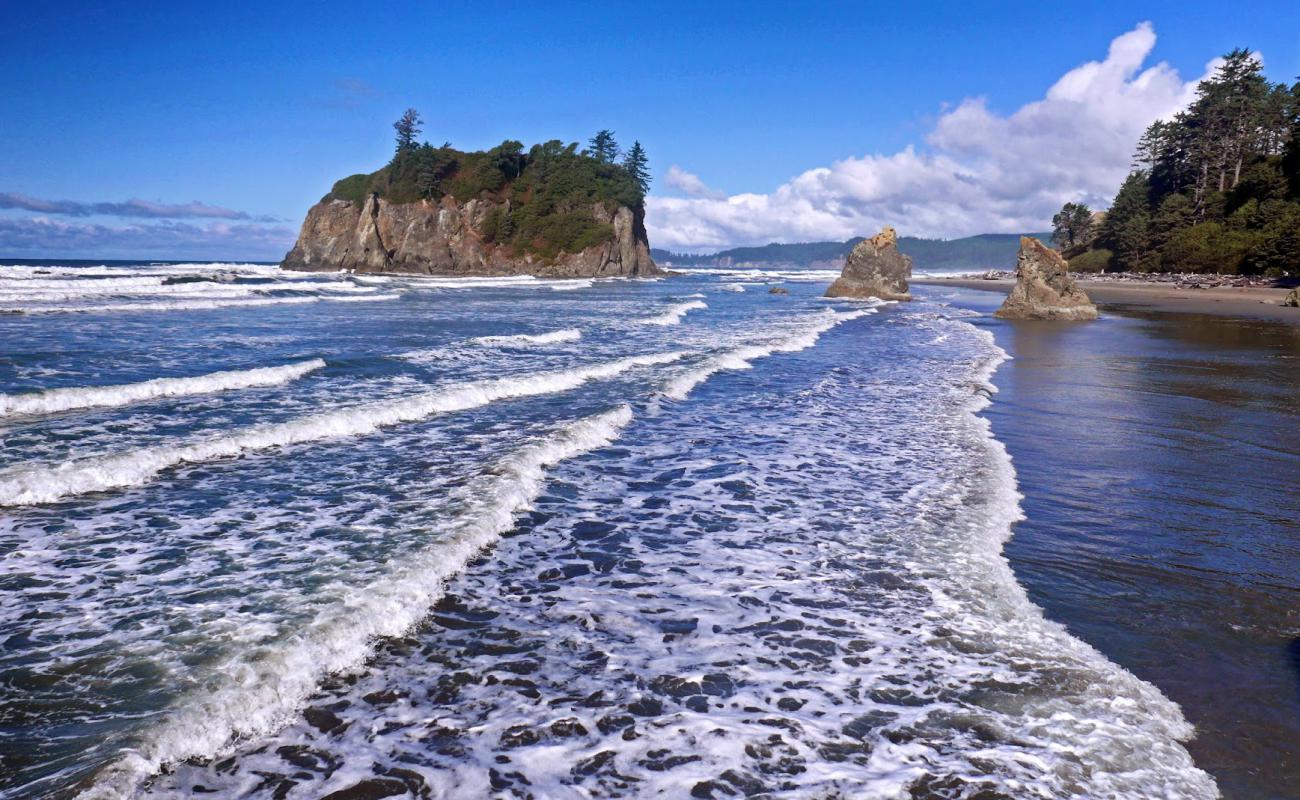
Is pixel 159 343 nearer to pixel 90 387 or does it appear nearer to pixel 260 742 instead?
pixel 90 387

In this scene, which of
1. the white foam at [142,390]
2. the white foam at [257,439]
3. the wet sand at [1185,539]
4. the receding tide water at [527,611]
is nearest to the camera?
the receding tide water at [527,611]

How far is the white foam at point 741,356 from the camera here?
15.0 metres

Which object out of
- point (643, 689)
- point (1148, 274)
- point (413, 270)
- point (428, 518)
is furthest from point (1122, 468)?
point (413, 270)

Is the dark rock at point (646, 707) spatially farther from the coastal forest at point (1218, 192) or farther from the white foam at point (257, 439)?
the coastal forest at point (1218, 192)

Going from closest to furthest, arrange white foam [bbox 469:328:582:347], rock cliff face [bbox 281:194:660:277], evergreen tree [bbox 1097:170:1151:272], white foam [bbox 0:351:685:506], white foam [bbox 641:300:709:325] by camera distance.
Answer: white foam [bbox 0:351:685:506] < white foam [bbox 469:328:582:347] < white foam [bbox 641:300:709:325] < evergreen tree [bbox 1097:170:1151:272] < rock cliff face [bbox 281:194:660:277]

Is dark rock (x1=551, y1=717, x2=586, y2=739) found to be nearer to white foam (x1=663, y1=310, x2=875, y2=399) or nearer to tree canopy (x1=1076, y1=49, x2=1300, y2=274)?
white foam (x1=663, y1=310, x2=875, y2=399)

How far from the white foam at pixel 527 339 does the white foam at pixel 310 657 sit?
46.7 feet

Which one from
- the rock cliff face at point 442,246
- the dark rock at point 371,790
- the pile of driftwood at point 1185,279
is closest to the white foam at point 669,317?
the dark rock at point 371,790

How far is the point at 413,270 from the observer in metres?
93.9

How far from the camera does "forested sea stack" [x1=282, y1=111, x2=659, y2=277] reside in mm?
94000

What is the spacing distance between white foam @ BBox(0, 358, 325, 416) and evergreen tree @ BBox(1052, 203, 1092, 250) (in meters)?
109

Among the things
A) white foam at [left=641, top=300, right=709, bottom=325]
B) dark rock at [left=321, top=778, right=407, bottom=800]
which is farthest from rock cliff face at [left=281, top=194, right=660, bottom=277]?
dark rock at [left=321, top=778, right=407, bottom=800]

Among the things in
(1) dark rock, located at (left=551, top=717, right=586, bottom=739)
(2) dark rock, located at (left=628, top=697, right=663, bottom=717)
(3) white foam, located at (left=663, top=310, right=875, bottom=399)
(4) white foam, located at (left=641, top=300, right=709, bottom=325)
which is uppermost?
(4) white foam, located at (left=641, top=300, right=709, bottom=325)

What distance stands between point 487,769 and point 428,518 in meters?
3.69
